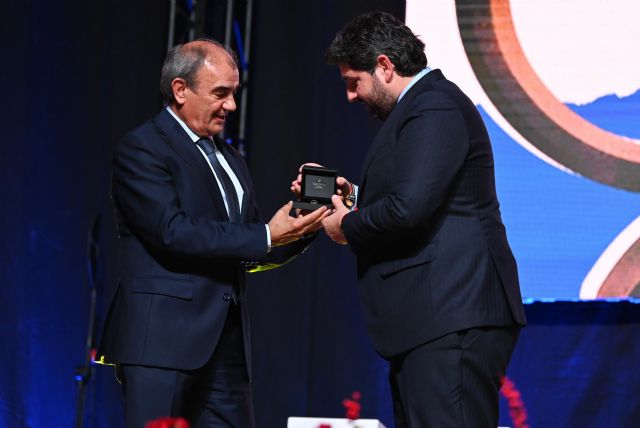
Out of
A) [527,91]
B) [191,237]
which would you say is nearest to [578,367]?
[527,91]

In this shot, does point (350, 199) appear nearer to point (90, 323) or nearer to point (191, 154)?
point (191, 154)

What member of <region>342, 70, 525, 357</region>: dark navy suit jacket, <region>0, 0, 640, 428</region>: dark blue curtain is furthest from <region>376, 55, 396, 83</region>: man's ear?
<region>0, 0, 640, 428</region>: dark blue curtain

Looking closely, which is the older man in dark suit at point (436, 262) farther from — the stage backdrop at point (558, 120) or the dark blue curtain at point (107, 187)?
the dark blue curtain at point (107, 187)

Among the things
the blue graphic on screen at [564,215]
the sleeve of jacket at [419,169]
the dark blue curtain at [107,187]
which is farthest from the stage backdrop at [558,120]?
the sleeve of jacket at [419,169]

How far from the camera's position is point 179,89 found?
9.89ft

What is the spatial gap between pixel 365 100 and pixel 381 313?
623 millimetres

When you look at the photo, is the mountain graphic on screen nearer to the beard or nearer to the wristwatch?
the wristwatch

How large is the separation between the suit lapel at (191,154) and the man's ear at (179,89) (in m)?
0.08

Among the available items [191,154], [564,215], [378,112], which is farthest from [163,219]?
[564,215]

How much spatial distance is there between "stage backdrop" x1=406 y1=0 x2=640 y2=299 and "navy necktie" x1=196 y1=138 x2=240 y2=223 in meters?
1.69

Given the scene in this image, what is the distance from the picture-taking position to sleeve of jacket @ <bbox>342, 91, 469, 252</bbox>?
2.47 m

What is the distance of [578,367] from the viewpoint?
4.38m

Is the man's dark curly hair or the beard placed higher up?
the man's dark curly hair

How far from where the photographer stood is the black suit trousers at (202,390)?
275cm
